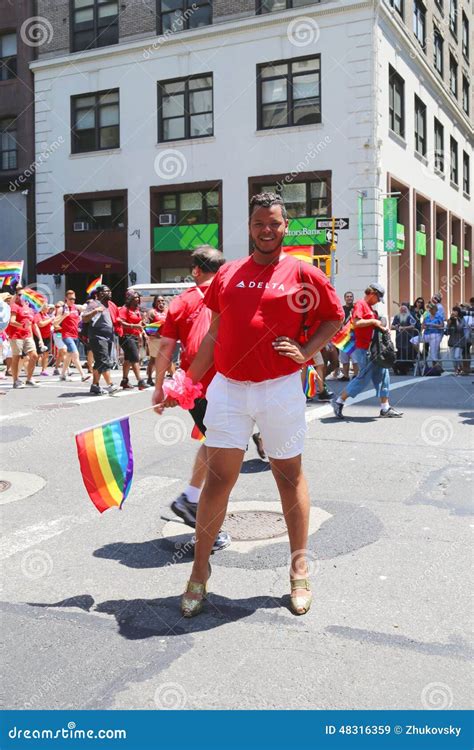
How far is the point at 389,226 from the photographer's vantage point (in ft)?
84.9

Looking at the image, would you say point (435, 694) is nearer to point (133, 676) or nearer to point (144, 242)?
point (133, 676)

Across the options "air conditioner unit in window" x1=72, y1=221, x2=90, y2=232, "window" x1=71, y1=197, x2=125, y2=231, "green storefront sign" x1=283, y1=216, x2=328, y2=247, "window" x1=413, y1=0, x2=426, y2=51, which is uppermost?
"window" x1=413, y1=0, x2=426, y2=51

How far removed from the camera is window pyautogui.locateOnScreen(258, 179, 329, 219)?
25969 millimetres

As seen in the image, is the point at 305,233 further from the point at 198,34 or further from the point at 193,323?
the point at 193,323

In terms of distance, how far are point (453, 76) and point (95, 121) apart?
19.4 m

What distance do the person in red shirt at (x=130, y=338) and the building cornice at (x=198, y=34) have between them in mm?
14742

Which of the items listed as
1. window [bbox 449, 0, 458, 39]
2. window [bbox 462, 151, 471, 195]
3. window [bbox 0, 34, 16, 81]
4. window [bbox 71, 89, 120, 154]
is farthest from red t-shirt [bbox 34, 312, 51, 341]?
window [bbox 462, 151, 471, 195]

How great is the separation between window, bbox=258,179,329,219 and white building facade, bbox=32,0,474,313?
45 mm

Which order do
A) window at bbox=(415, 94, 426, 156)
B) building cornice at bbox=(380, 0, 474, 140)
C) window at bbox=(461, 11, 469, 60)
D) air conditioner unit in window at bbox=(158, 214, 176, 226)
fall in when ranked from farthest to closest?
window at bbox=(461, 11, 469, 60) → window at bbox=(415, 94, 426, 156) → air conditioner unit in window at bbox=(158, 214, 176, 226) → building cornice at bbox=(380, 0, 474, 140)

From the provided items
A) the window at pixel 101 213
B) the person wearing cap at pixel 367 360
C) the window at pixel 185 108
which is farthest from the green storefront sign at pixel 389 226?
the person wearing cap at pixel 367 360

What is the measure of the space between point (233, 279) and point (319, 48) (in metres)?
23.9

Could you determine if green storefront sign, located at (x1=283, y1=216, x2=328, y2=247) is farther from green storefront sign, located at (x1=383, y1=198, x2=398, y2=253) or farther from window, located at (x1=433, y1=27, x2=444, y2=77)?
window, located at (x1=433, y1=27, x2=444, y2=77)

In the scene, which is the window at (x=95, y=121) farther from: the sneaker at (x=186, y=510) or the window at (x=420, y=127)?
the sneaker at (x=186, y=510)

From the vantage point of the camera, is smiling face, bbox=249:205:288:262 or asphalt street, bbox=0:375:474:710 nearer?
asphalt street, bbox=0:375:474:710
